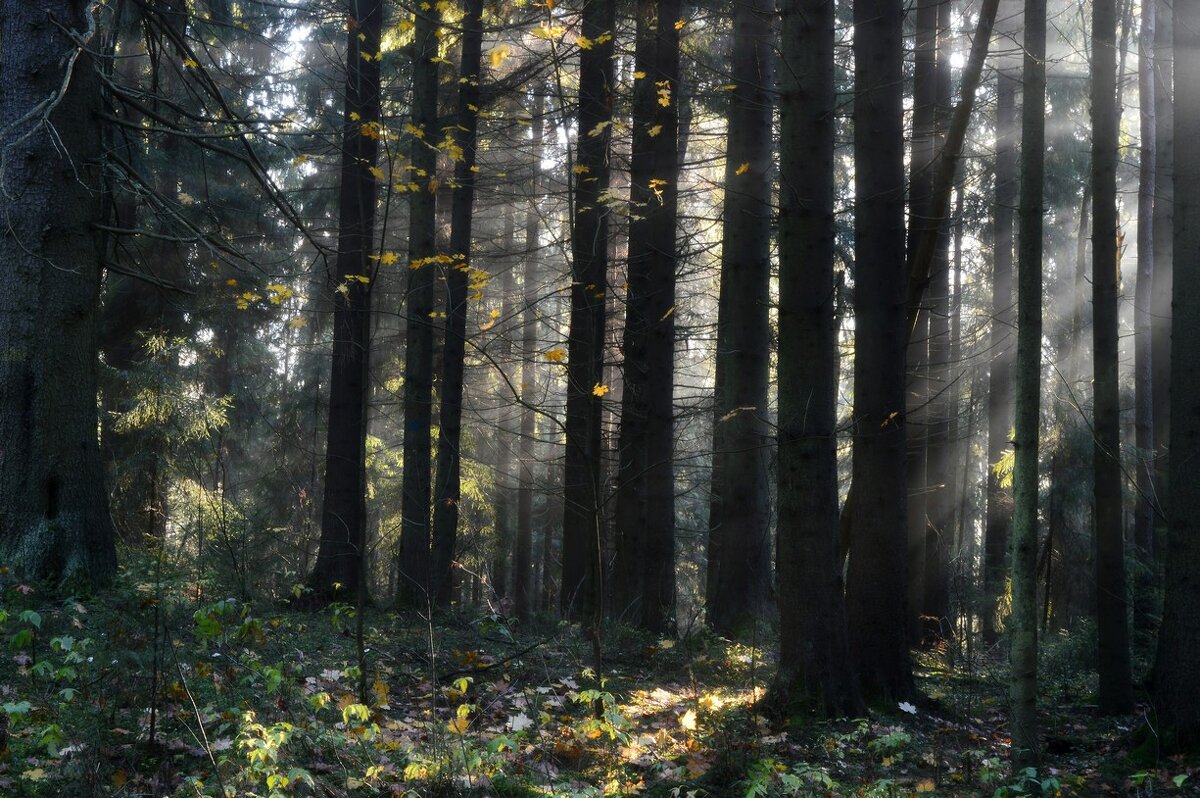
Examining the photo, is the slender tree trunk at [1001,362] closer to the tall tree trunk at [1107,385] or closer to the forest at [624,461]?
the forest at [624,461]

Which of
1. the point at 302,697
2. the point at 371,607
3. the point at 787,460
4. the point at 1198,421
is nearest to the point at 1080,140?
the point at 1198,421

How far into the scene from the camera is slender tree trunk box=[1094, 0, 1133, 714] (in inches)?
317

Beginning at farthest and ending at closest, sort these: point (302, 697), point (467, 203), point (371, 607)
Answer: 1. point (467, 203)
2. point (371, 607)
3. point (302, 697)

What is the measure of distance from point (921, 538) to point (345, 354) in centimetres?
854

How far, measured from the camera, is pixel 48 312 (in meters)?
7.11

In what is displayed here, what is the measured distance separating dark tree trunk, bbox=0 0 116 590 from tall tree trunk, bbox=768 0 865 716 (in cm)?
556

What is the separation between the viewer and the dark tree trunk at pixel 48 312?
6898 mm

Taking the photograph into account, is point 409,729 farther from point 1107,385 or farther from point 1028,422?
point 1107,385

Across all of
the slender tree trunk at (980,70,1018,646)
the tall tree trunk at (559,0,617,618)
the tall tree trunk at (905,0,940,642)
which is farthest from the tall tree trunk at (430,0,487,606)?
the slender tree trunk at (980,70,1018,646)

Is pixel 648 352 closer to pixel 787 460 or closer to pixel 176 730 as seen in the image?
pixel 787 460

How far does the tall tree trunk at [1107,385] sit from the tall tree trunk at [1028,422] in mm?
2677

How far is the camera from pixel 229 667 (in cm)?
574

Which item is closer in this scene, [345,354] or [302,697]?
[302,697]

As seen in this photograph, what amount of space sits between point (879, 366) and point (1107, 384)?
210 centimetres
